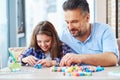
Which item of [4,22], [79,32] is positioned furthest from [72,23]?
[4,22]

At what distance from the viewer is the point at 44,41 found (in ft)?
6.26

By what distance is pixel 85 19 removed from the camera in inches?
80.1

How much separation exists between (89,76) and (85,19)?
2.73 ft

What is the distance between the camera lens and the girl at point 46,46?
189 cm

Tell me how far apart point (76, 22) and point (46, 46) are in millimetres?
272

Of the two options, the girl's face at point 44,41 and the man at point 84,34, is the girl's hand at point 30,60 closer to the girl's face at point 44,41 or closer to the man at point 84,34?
the girl's face at point 44,41

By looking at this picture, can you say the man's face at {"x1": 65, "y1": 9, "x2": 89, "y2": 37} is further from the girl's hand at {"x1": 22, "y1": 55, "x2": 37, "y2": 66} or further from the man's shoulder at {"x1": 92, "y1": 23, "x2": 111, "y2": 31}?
the girl's hand at {"x1": 22, "y1": 55, "x2": 37, "y2": 66}

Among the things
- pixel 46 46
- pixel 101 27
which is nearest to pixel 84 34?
pixel 101 27

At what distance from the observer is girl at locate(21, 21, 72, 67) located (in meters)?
1.89

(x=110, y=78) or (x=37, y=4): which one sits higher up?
(x=37, y=4)

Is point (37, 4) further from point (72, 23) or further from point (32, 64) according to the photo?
point (32, 64)


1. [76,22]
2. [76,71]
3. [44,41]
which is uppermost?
[76,22]

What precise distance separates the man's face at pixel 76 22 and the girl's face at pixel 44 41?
171 mm

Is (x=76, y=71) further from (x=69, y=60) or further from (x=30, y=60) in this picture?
(x=30, y=60)
